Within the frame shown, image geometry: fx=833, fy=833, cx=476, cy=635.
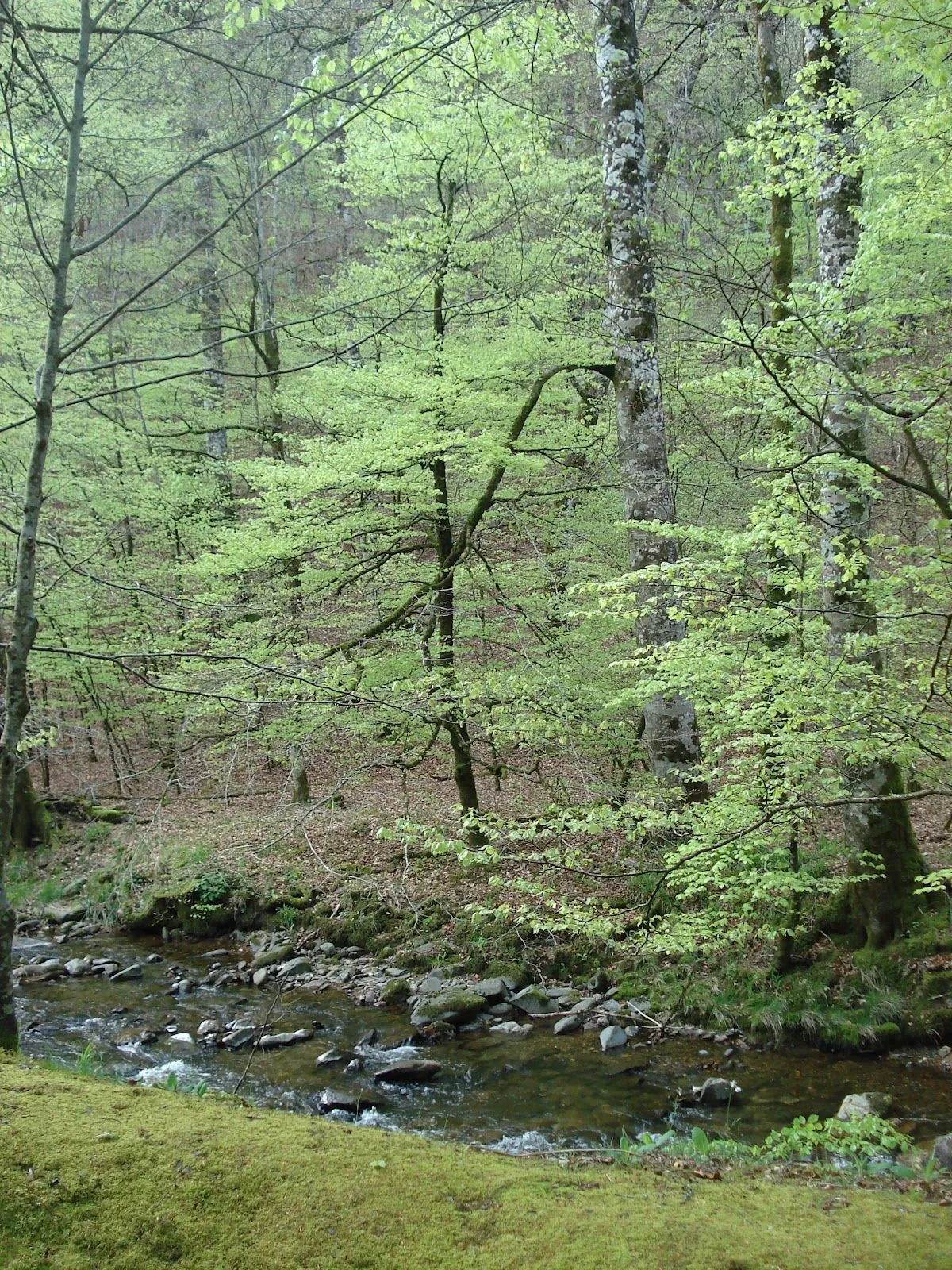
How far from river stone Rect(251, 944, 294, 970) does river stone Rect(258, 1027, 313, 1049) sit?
182 centimetres

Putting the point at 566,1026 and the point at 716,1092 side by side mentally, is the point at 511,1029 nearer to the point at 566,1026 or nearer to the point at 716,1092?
the point at 566,1026

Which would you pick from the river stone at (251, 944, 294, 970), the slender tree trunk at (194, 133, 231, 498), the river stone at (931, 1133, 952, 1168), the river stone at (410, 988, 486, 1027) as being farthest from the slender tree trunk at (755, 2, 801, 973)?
the slender tree trunk at (194, 133, 231, 498)

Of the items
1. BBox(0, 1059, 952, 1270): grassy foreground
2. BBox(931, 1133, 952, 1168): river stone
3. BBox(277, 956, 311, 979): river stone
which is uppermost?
BBox(0, 1059, 952, 1270): grassy foreground

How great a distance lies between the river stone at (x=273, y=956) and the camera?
9.05m

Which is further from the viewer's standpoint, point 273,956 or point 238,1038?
point 273,956

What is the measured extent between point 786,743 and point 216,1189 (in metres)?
3.44

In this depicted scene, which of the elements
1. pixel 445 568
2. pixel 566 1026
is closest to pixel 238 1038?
pixel 566 1026

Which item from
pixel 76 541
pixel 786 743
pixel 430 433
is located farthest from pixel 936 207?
pixel 76 541

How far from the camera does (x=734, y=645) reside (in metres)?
5.26

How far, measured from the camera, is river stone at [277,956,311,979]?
28.4ft

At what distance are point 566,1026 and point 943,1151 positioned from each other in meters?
3.35

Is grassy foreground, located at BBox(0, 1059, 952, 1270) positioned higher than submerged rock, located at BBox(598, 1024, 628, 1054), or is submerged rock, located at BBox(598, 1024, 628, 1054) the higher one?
grassy foreground, located at BBox(0, 1059, 952, 1270)

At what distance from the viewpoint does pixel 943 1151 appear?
4328 millimetres

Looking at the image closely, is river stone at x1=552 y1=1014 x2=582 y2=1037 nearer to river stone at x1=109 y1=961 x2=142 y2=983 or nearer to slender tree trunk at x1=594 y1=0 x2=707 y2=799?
slender tree trunk at x1=594 y1=0 x2=707 y2=799
